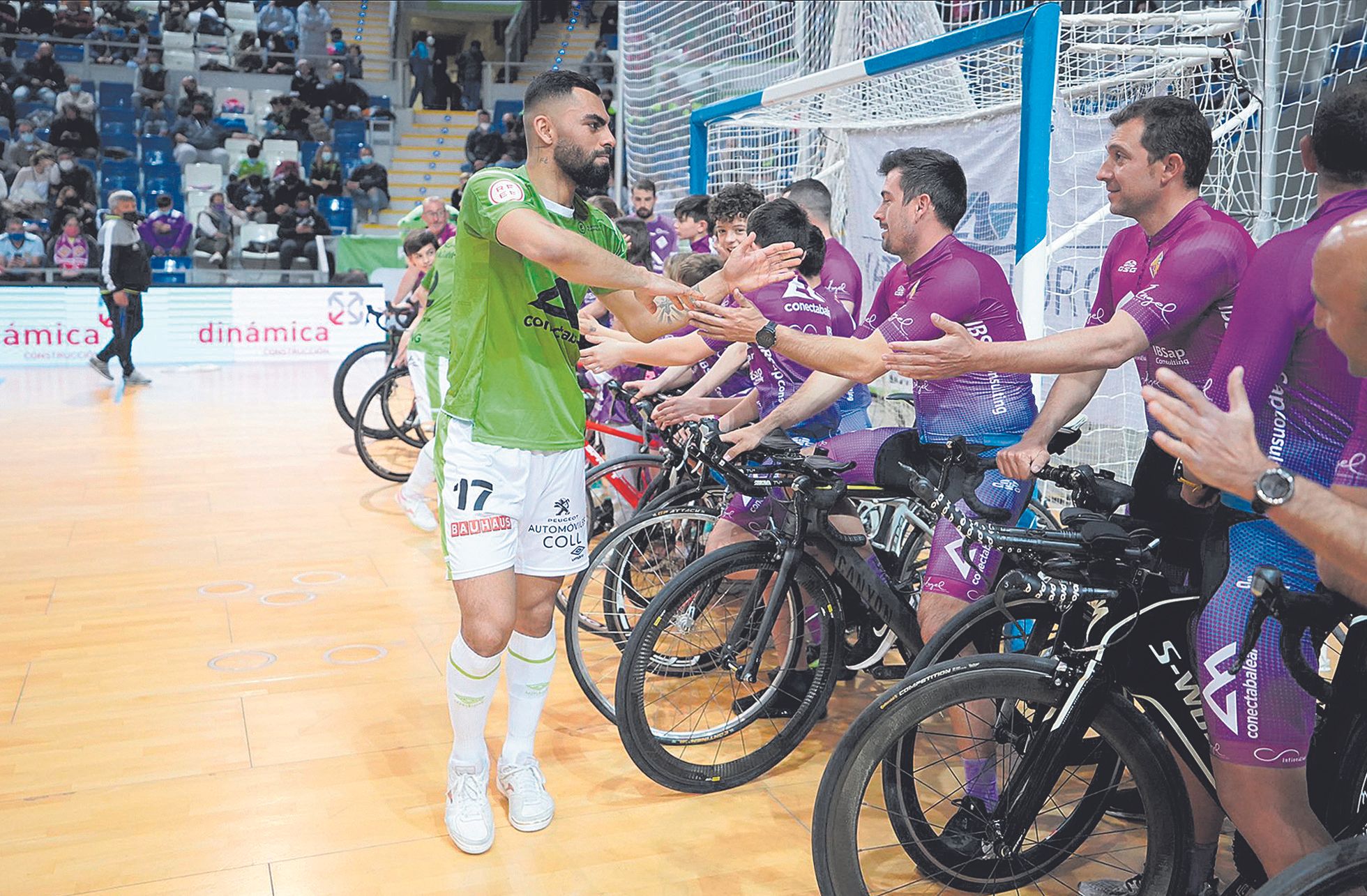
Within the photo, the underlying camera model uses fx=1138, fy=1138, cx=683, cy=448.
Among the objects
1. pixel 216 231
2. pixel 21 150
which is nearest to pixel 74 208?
pixel 216 231

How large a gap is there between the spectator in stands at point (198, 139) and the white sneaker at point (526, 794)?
17892 millimetres

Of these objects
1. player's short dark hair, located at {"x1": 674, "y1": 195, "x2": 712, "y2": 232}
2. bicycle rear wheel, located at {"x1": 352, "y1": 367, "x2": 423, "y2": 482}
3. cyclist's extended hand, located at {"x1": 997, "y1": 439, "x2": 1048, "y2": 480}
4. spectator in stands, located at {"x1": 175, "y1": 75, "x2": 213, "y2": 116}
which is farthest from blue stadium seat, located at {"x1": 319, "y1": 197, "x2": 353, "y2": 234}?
cyclist's extended hand, located at {"x1": 997, "y1": 439, "x2": 1048, "y2": 480}

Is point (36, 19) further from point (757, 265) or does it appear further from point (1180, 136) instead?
point (1180, 136)

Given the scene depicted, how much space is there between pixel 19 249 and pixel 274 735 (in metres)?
13.0

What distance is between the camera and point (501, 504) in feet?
10.2

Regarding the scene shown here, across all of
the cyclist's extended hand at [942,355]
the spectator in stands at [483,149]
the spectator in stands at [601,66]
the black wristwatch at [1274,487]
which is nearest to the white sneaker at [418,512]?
the cyclist's extended hand at [942,355]

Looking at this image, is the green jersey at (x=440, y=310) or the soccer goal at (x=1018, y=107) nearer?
the soccer goal at (x=1018, y=107)

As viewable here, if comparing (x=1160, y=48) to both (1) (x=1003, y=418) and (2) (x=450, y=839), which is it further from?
(2) (x=450, y=839)

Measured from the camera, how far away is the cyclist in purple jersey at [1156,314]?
2660 millimetres

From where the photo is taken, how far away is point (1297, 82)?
780cm

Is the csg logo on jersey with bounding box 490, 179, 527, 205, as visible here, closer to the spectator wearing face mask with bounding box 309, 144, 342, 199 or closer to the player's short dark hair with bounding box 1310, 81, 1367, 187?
the player's short dark hair with bounding box 1310, 81, 1367, 187

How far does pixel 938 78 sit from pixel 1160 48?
4.15 feet

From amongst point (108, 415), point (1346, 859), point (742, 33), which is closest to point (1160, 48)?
point (742, 33)

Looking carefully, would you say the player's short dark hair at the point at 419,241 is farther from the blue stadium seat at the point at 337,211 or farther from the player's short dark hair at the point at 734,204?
the blue stadium seat at the point at 337,211
